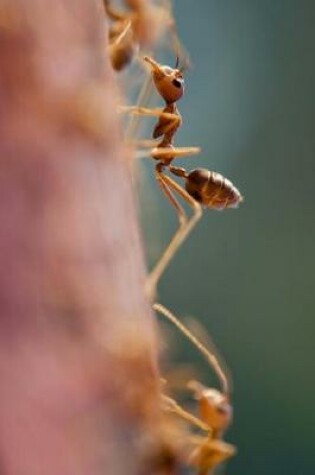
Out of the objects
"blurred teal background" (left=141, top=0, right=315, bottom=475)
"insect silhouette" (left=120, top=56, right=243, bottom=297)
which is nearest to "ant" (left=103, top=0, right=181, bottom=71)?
"insect silhouette" (left=120, top=56, right=243, bottom=297)

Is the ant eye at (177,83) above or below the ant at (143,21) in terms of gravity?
below

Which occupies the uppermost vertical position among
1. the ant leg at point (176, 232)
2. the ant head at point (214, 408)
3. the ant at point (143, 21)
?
the ant at point (143, 21)

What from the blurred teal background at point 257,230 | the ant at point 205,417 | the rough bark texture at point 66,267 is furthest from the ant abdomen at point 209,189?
the blurred teal background at point 257,230

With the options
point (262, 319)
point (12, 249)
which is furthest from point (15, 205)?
point (262, 319)

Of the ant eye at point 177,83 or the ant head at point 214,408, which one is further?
the ant eye at point 177,83

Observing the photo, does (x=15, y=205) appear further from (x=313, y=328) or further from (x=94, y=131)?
(x=313, y=328)

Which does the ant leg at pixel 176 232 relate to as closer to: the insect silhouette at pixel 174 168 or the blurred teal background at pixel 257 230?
the insect silhouette at pixel 174 168

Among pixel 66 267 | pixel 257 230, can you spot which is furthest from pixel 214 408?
pixel 257 230
